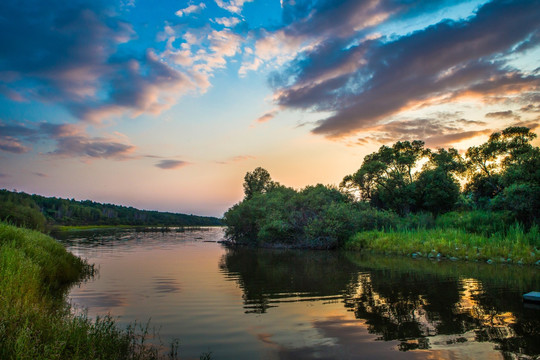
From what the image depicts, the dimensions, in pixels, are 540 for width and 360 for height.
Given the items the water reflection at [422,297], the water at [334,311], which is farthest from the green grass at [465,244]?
the water at [334,311]

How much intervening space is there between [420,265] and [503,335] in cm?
1415

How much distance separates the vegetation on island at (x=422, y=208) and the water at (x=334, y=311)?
23.2ft

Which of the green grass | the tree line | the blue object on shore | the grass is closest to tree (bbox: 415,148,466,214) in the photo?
the tree line

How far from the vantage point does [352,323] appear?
9.03 m

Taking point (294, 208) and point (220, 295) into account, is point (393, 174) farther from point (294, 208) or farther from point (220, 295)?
point (220, 295)

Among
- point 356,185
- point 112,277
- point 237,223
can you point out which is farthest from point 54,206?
point 112,277

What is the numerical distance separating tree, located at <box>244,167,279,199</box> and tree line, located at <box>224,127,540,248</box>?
23654 mm

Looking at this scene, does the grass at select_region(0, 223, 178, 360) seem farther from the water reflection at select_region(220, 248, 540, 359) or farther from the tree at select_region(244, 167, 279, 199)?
the tree at select_region(244, 167, 279, 199)

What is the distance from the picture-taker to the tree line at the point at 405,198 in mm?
26469

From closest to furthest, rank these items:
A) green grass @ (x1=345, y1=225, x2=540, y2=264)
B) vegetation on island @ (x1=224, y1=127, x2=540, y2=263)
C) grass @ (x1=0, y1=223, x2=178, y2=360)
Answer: grass @ (x1=0, y1=223, x2=178, y2=360) → green grass @ (x1=345, y1=225, x2=540, y2=264) → vegetation on island @ (x1=224, y1=127, x2=540, y2=263)

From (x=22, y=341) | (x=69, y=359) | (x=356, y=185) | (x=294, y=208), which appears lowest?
(x=69, y=359)

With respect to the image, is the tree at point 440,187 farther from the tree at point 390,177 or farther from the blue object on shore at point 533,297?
the blue object on shore at point 533,297

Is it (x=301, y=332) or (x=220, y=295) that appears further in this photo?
(x=220, y=295)

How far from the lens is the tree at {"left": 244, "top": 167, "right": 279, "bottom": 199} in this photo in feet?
261
